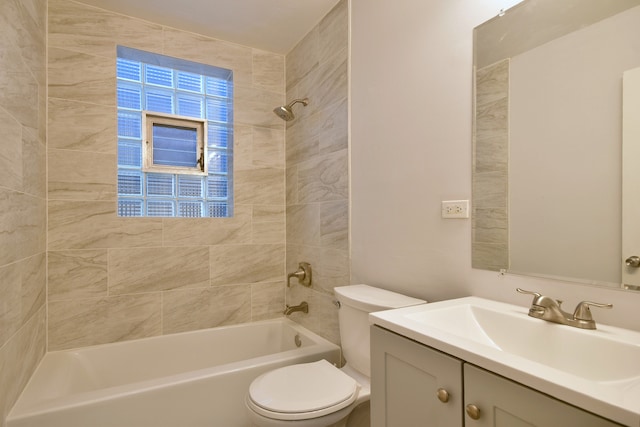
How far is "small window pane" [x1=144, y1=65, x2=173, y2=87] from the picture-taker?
2326mm

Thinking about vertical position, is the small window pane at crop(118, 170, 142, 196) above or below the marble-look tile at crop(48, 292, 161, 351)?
above

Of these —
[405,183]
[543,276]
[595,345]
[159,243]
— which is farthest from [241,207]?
[595,345]

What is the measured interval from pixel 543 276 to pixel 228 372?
4.64 feet

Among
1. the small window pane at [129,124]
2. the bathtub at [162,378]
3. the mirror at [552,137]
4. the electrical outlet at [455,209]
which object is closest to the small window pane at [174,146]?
the small window pane at [129,124]

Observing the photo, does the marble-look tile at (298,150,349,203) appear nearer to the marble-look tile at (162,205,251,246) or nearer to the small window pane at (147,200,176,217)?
the marble-look tile at (162,205,251,246)

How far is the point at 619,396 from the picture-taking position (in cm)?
51

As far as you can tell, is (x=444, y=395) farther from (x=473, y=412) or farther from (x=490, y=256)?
(x=490, y=256)

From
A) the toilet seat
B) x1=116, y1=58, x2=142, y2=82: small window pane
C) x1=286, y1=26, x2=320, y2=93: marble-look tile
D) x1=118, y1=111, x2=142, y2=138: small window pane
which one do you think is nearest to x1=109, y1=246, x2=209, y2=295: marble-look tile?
x1=118, y1=111, x2=142, y2=138: small window pane

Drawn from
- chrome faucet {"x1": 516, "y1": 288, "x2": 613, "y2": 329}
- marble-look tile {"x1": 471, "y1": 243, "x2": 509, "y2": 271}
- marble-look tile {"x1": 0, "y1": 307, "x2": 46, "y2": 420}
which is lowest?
marble-look tile {"x1": 0, "y1": 307, "x2": 46, "y2": 420}

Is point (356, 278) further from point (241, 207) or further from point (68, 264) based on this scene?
point (68, 264)

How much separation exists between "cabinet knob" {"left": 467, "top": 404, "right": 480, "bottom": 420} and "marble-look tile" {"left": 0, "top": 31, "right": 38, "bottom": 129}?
1.71 metres

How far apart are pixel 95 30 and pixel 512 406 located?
106 inches

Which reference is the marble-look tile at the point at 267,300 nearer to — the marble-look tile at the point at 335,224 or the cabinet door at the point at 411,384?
the marble-look tile at the point at 335,224

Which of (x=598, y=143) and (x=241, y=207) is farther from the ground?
(x=598, y=143)
